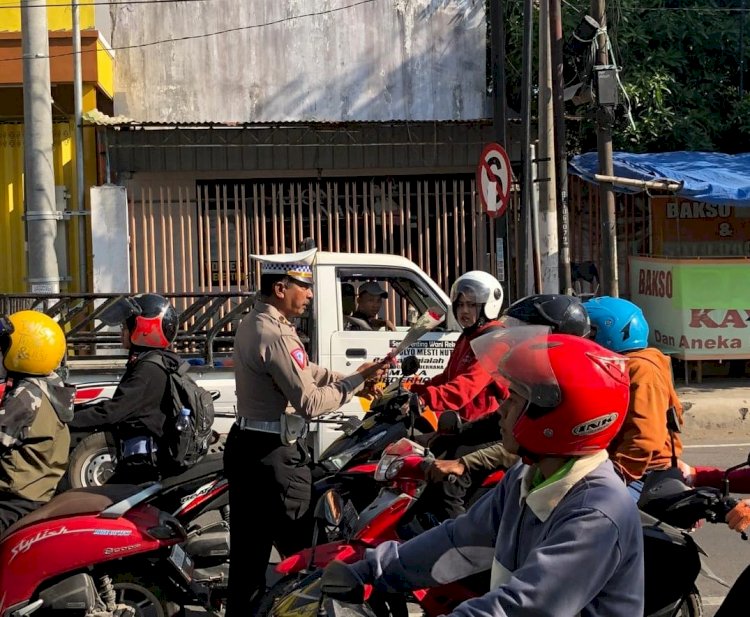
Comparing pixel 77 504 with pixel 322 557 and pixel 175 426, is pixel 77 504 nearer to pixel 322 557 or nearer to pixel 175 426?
pixel 175 426

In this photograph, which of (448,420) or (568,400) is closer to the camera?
(568,400)

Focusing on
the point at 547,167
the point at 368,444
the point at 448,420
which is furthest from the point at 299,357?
the point at 547,167

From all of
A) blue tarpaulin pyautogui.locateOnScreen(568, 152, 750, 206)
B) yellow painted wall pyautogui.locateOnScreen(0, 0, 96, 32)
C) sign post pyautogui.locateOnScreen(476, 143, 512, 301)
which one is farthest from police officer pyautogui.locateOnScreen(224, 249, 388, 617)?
yellow painted wall pyautogui.locateOnScreen(0, 0, 96, 32)

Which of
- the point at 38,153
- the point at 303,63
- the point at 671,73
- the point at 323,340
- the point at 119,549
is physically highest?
the point at 303,63

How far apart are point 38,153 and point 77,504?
22.3 ft

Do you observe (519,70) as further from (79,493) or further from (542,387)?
(542,387)

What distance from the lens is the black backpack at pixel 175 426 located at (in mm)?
4984

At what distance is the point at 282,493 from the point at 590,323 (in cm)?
148

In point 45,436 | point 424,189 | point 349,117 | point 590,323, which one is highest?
point 349,117

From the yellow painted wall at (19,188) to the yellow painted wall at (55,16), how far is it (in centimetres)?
133

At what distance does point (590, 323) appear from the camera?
4305mm

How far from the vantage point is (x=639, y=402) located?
3994 millimetres

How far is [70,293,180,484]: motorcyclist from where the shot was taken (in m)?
4.93

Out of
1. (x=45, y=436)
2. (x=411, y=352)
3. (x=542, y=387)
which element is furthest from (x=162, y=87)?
(x=542, y=387)
